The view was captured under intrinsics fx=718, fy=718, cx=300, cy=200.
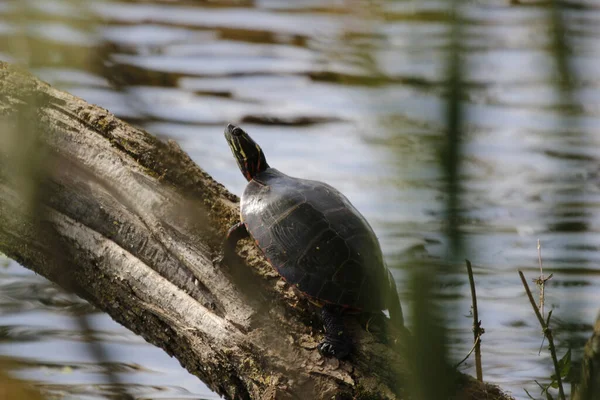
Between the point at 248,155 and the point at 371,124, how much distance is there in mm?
1952

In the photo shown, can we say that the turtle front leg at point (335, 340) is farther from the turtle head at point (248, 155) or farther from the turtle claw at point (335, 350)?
the turtle head at point (248, 155)

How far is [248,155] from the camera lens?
2.29m

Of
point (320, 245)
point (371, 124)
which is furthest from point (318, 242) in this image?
point (371, 124)

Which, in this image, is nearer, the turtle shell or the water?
the water

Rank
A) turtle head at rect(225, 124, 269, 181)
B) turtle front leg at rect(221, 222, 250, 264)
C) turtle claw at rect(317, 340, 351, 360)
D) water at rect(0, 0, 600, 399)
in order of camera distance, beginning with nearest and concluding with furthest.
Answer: water at rect(0, 0, 600, 399) < turtle claw at rect(317, 340, 351, 360) < turtle front leg at rect(221, 222, 250, 264) < turtle head at rect(225, 124, 269, 181)

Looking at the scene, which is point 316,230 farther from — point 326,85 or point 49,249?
point 326,85

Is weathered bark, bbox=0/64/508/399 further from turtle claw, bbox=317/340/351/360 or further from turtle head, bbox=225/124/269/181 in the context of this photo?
turtle head, bbox=225/124/269/181

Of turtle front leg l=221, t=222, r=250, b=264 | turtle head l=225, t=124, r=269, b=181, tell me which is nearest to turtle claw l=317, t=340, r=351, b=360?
turtle front leg l=221, t=222, r=250, b=264

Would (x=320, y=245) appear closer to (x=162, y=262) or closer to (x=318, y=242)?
(x=318, y=242)

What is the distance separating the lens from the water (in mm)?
341

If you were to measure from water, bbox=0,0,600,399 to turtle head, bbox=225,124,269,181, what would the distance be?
41 centimetres

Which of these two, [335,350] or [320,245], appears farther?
[320,245]

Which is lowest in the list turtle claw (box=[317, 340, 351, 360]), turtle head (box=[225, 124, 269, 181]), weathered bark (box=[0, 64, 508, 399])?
turtle claw (box=[317, 340, 351, 360])

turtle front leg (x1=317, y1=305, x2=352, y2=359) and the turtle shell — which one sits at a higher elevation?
the turtle shell
